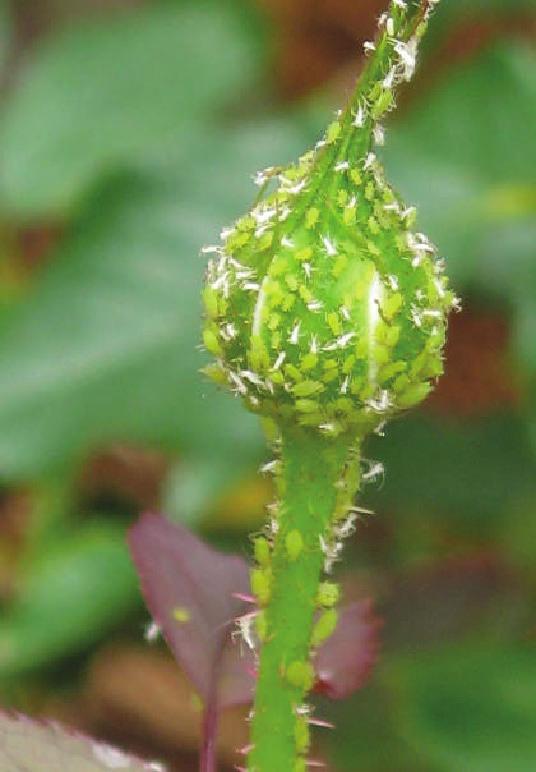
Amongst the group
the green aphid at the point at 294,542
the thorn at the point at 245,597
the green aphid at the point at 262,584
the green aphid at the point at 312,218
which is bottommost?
the green aphid at the point at 262,584

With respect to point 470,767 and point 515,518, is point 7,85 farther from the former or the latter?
point 470,767

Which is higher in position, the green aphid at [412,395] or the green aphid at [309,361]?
the green aphid at [412,395]

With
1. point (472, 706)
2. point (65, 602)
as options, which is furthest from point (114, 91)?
point (472, 706)

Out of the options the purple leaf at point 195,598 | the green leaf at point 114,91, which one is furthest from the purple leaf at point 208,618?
the green leaf at point 114,91

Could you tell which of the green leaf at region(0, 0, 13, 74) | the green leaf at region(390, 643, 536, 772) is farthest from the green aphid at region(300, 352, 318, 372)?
the green leaf at region(0, 0, 13, 74)

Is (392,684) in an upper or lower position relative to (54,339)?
lower

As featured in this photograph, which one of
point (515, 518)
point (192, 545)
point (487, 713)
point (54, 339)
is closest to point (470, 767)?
point (487, 713)

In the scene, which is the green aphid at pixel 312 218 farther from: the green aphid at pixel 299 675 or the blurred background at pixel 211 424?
the blurred background at pixel 211 424

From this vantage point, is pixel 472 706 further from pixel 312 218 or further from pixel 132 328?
pixel 312 218
